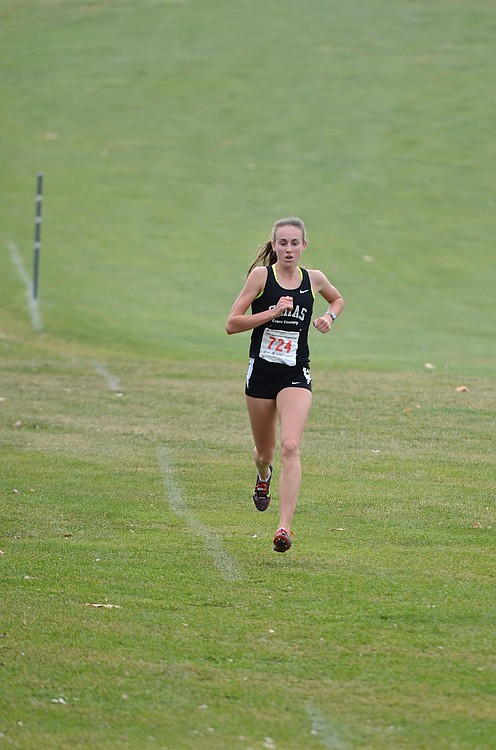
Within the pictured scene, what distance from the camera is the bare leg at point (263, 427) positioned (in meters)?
8.77

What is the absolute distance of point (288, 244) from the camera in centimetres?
854

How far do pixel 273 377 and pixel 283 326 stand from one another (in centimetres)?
40

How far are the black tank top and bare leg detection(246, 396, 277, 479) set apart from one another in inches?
14.7

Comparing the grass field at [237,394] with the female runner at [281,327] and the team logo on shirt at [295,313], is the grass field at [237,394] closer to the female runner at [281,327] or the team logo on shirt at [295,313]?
the female runner at [281,327]

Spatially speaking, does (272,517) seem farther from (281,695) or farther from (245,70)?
(245,70)

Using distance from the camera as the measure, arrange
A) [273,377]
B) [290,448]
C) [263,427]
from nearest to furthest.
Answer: [290,448] < [273,377] < [263,427]

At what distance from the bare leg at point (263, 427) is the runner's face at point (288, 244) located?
109 centimetres

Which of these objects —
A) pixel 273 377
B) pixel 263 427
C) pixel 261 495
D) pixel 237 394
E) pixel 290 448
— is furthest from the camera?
pixel 237 394

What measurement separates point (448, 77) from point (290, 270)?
36.4 m

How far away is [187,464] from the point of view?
1166cm

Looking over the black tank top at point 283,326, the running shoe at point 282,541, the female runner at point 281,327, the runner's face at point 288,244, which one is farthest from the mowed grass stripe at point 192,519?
the runner's face at point 288,244

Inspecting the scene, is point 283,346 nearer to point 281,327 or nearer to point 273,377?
point 281,327

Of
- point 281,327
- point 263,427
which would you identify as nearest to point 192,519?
point 263,427

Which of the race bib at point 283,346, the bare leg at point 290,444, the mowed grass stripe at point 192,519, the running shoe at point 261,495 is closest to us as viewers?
the mowed grass stripe at point 192,519
